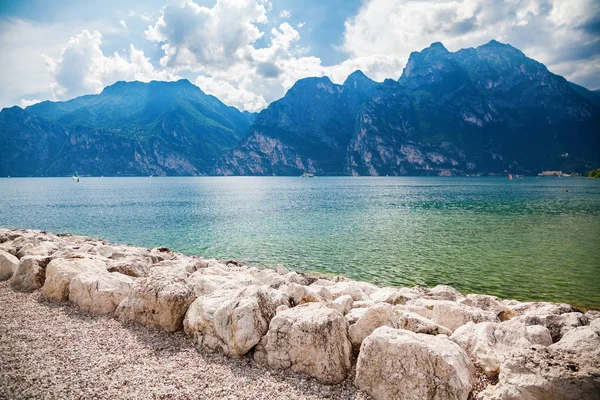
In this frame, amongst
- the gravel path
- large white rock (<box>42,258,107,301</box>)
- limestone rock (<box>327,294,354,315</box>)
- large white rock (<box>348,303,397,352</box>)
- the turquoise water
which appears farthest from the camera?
the turquoise water

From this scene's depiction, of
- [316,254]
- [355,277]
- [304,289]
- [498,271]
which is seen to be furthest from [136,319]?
[498,271]

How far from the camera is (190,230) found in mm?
43500

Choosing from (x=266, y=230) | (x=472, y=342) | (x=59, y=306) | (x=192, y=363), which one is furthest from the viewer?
(x=266, y=230)

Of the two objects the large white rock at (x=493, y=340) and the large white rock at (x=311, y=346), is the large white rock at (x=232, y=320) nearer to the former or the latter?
the large white rock at (x=311, y=346)

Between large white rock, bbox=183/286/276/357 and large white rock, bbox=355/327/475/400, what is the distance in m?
2.86

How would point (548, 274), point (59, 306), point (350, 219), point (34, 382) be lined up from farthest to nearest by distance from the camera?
point (350, 219) < point (548, 274) < point (59, 306) < point (34, 382)

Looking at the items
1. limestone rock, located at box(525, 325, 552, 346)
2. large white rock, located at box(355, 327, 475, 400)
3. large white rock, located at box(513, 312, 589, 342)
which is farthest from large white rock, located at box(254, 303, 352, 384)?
large white rock, located at box(513, 312, 589, 342)

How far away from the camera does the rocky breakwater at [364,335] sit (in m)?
5.87

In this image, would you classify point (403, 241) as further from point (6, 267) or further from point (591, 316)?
point (6, 267)

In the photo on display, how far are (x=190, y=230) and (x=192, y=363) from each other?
123ft

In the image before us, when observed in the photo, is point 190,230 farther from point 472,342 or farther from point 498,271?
point 472,342

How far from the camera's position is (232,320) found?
8.34 metres

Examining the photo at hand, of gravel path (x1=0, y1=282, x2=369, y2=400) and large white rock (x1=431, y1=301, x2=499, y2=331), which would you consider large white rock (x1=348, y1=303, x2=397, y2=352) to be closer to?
gravel path (x1=0, y1=282, x2=369, y2=400)

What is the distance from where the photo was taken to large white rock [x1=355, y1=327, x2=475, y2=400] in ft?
19.9
